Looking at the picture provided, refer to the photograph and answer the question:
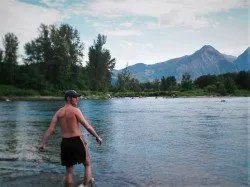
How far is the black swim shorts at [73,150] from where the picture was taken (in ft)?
36.7

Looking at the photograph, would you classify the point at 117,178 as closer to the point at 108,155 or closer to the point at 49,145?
the point at 108,155

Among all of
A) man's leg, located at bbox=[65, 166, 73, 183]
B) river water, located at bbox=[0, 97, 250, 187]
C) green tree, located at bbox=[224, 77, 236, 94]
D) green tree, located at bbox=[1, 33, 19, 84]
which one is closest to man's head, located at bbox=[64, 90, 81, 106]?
man's leg, located at bbox=[65, 166, 73, 183]

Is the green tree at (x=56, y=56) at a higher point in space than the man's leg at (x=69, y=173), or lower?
higher

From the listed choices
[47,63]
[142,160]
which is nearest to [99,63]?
[47,63]

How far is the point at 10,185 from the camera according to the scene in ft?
41.5

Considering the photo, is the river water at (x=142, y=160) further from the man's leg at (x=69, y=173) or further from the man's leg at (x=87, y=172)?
the man's leg at (x=69, y=173)

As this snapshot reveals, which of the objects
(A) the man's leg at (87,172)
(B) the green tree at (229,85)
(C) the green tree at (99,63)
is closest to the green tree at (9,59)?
(C) the green tree at (99,63)

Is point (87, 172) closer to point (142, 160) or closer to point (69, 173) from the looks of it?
point (69, 173)

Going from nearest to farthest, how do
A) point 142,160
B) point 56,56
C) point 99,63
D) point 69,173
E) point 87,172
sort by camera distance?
point 69,173, point 87,172, point 142,160, point 56,56, point 99,63

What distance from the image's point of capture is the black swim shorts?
11188 millimetres

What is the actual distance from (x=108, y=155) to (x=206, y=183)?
6.89m

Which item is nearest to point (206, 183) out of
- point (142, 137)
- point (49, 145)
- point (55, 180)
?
point (55, 180)

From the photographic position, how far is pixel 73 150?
1121 centimetres

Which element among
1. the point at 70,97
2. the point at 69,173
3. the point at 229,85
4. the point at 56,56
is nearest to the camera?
the point at 70,97
